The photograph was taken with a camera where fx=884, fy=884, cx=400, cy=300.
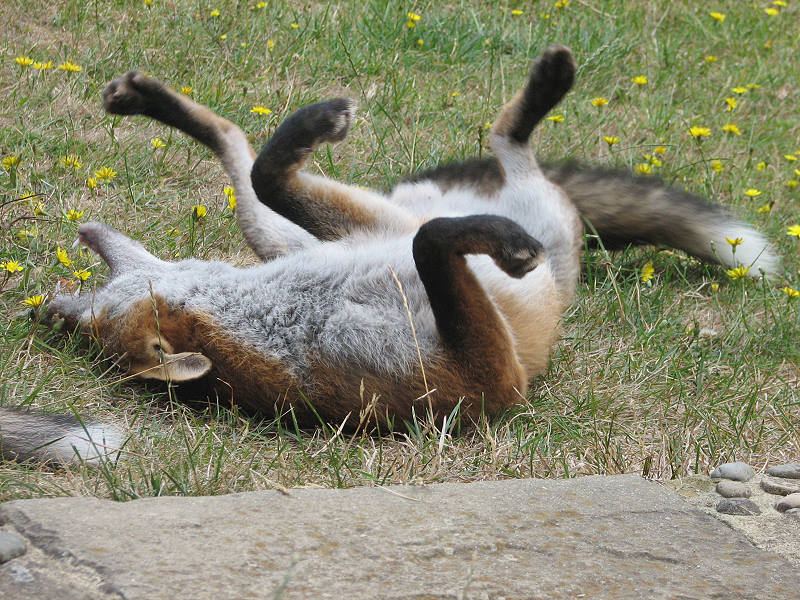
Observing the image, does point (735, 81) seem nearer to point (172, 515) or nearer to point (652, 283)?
point (652, 283)

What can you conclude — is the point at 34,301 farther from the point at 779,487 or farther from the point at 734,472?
the point at 779,487

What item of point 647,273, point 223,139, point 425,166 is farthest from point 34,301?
point 647,273

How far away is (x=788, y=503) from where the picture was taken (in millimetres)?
3057

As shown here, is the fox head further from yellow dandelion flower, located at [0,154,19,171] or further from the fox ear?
yellow dandelion flower, located at [0,154,19,171]

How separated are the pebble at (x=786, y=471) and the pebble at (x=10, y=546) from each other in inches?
105

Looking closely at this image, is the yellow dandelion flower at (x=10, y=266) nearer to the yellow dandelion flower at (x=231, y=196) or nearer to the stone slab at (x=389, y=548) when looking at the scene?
the yellow dandelion flower at (x=231, y=196)

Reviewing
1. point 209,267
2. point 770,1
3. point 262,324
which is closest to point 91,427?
point 262,324

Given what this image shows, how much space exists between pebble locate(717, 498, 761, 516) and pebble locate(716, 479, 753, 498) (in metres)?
0.08

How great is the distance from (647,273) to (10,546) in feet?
12.9

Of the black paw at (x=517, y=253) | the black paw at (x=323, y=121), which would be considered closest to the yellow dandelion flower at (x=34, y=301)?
the black paw at (x=323, y=121)

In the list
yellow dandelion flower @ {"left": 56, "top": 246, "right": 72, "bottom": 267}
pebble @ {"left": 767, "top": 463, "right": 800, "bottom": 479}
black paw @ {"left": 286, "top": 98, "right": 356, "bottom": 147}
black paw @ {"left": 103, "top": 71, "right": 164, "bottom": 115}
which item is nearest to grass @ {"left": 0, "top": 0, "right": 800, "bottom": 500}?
yellow dandelion flower @ {"left": 56, "top": 246, "right": 72, "bottom": 267}

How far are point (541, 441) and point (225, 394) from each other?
54.0 inches

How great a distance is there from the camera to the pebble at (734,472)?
330cm

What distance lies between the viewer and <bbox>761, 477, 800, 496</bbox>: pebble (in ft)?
10.5
